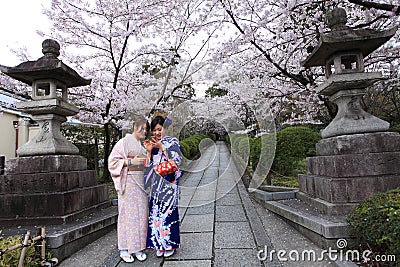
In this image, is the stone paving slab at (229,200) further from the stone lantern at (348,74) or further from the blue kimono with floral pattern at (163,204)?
the blue kimono with floral pattern at (163,204)

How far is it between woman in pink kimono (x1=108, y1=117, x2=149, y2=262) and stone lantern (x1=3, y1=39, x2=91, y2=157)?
5.72 ft

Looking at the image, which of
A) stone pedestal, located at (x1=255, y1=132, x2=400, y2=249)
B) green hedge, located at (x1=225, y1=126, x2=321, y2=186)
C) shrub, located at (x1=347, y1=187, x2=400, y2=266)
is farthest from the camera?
green hedge, located at (x1=225, y1=126, x2=321, y2=186)

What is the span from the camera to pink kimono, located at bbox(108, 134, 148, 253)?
3.11 m

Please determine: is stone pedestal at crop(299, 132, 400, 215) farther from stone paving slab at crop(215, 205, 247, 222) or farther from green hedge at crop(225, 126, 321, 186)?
green hedge at crop(225, 126, 321, 186)

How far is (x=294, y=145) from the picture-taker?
778 cm

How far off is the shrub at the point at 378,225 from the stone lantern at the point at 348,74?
1.30 metres

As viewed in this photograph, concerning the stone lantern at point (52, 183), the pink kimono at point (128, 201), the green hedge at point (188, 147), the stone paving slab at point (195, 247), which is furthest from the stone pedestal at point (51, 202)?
the green hedge at point (188, 147)

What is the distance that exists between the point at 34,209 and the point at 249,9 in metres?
6.21

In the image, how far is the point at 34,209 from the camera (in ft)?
12.2

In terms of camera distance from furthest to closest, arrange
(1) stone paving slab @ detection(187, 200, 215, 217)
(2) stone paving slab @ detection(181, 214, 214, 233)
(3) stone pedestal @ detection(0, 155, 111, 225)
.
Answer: (1) stone paving slab @ detection(187, 200, 215, 217) < (2) stone paving slab @ detection(181, 214, 214, 233) < (3) stone pedestal @ detection(0, 155, 111, 225)

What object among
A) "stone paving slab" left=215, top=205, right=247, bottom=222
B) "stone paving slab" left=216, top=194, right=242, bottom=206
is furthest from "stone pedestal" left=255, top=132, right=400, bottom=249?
"stone paving slab" left=216, top=194, right=242, bottom=206

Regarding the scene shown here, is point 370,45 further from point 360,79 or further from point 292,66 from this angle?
point 292,66

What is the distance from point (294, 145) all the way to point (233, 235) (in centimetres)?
478

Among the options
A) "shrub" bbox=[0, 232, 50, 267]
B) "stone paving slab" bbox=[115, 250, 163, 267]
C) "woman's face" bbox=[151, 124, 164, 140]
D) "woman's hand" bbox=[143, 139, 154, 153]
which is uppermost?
"woman's face" bbox=[151, 124, 164, 140]
